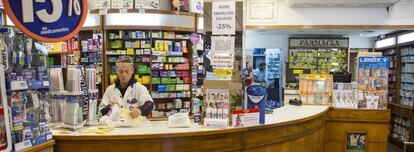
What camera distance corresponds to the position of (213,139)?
9.87ft

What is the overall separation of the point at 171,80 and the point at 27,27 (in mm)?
5213

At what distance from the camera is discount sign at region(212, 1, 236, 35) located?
443 centimetres

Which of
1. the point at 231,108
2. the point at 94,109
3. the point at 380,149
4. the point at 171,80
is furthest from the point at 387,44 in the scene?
the point at 94,109

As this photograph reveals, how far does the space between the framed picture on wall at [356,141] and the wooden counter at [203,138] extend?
1.45 meters

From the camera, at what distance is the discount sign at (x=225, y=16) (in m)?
4.43

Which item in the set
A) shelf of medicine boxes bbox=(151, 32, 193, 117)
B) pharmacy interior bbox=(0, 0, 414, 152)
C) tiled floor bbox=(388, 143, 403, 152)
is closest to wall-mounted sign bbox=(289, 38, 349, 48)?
pharmacy interior bbox=(0, 0, 414, 152)

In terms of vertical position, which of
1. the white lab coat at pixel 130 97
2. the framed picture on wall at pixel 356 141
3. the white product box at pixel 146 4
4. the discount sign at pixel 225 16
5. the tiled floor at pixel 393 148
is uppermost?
the white product box at pixel 146 4

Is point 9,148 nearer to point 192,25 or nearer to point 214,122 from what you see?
point 214,122

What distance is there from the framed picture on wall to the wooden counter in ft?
4.76

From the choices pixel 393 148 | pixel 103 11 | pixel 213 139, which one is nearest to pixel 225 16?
pixel 213 139

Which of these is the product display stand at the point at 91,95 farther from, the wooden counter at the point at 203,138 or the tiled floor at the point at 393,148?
A: the tiled floor at the point at 393,148

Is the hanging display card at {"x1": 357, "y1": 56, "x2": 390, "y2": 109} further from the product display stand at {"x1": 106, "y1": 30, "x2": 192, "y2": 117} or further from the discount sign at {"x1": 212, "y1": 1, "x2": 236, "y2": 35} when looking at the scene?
the product display stand at {"x1": 106, "y1": 30, "x2": 192, "y2": 117}

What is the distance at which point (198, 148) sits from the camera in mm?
2951

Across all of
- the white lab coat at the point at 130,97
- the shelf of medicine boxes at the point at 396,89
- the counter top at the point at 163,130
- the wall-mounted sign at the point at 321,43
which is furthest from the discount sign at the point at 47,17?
the wall-mounted sign at the point at 321,43
